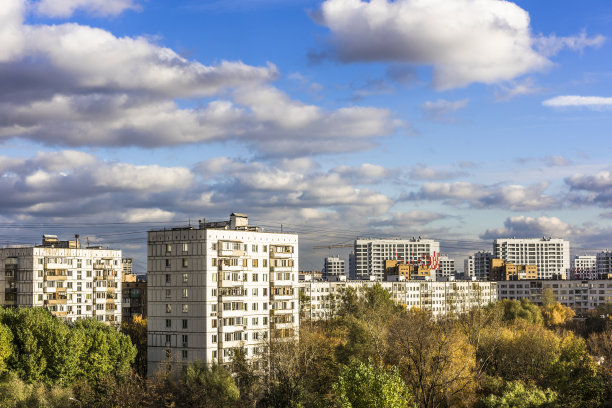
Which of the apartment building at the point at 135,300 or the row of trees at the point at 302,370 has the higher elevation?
the apartment building at the point at 135,300

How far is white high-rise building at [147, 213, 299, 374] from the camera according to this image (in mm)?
96625

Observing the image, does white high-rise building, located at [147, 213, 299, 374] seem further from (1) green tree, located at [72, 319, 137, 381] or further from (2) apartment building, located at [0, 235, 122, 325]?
(2) apartment building, located at [0, 235, 122, 325]

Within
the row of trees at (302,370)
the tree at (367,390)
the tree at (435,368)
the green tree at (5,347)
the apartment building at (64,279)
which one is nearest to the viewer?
the tree at (367,390)

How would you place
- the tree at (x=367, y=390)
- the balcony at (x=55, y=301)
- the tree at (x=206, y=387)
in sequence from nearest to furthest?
the tree at (x=367, y=390), the tree at (x=206, y=387), the balcony at (x=55, y=301)

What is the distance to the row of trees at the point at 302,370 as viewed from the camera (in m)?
79.8

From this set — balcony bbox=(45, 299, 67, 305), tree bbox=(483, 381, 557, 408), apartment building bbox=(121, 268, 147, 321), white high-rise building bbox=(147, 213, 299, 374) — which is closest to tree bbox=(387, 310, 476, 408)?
tree bbox=(483, 381, 557, 408)

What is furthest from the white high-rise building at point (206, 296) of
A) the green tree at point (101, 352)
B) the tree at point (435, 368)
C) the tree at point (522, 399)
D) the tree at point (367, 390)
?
the tree at point (367, 390)

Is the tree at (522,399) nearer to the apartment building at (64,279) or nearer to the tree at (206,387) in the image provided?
the tree at (206,387)

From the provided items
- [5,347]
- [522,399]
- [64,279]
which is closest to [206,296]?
[5,347]

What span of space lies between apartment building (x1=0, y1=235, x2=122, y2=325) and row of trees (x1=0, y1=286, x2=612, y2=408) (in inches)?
1038

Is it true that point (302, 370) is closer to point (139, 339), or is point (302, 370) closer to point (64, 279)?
point (139, 339)

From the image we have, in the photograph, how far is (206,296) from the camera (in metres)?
96.6

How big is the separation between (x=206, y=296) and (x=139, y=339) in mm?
37697

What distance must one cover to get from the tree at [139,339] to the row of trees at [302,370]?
1679 mm
